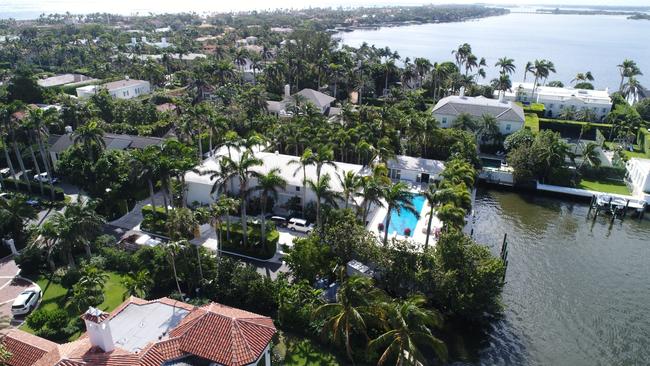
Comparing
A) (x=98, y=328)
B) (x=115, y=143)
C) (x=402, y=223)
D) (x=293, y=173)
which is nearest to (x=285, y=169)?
(x=293, y=173)

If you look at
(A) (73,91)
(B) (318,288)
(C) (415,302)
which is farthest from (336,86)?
(C) (415,302)

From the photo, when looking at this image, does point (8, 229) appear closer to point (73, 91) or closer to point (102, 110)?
point (102, 110)

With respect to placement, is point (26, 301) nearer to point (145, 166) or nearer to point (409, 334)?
point (145, 166)

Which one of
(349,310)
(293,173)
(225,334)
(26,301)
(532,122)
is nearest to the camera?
(225,334)

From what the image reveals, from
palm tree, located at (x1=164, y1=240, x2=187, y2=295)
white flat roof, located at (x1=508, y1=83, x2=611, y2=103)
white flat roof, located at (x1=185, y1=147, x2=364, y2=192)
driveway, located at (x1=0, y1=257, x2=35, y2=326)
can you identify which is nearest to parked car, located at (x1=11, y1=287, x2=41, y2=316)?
driveway, located at (x1=0, y1=257, x2=35, y2=326)

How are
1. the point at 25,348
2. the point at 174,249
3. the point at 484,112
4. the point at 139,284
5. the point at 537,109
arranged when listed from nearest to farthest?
the point at 25,348, the point at 174,249, the point at 139,284, the point at 484,112, the point at 537,109
